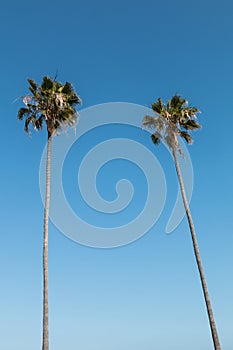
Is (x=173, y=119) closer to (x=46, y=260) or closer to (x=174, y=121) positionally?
(x=174, y=121)

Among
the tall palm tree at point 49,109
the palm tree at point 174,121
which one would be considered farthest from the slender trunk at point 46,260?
the palm tree at point 174,121

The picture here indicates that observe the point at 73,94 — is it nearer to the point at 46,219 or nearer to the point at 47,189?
the point at 47,189

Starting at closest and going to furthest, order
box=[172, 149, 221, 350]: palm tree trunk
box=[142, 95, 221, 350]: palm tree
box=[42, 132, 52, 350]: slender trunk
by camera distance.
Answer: box=[42, 132, 52, 350]: slender trunk → box=[172, 149, 221, 350]: palm tree trunk → box=[142, 95, 221, 350]: palm tree

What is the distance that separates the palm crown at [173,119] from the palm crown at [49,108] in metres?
7.19

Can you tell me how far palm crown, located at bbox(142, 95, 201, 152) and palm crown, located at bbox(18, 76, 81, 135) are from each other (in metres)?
7.19

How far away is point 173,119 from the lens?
29.3 meters

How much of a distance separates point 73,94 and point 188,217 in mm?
11749

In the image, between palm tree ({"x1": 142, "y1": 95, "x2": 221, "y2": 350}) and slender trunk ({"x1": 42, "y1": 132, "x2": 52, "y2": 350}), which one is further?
palm tree ({"x1": 142, "y1": 95, "x2": 221, "y2": 350})

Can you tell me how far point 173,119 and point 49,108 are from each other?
9.75 metres

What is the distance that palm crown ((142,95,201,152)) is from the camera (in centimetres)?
2911

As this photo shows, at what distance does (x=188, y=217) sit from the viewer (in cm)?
2600

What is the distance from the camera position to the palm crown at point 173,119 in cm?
2911

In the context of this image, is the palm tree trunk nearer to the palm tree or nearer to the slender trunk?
the palm tree

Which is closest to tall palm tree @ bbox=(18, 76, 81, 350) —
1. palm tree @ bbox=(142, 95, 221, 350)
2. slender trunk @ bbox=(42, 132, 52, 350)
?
slender trunk @ bbox=(42, 132, 52, 350)
